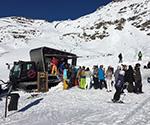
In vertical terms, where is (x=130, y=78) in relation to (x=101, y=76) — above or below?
below

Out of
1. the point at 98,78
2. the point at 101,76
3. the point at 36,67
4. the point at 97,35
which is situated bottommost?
the point at 98,78

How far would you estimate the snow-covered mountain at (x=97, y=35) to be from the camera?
6788 centimetres

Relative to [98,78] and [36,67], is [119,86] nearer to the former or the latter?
[98,78]

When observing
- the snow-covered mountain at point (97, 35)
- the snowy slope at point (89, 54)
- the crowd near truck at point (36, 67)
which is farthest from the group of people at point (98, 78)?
the snow-covered mountain at point (97, 35)

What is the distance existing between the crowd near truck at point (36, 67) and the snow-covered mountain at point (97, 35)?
89.5 ft

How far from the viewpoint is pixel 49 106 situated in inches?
668

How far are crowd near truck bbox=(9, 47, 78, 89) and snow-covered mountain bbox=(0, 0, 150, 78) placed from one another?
27277 mm

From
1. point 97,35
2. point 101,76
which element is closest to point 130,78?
point 101,76

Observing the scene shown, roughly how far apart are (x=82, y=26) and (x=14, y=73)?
2827 inches

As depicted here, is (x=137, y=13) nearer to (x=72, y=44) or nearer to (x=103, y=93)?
(x=72, y=44)

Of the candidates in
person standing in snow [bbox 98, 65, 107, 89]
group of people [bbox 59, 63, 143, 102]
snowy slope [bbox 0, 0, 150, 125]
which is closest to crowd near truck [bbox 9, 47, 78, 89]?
snowy slope [bbox 0, 0, 150, 125]

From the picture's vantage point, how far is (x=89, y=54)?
60969 mm

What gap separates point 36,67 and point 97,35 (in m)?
56.9

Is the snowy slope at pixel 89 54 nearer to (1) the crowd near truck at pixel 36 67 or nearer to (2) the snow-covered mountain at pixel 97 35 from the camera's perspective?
(2) the snow-covered mountain at pixel 97 35
